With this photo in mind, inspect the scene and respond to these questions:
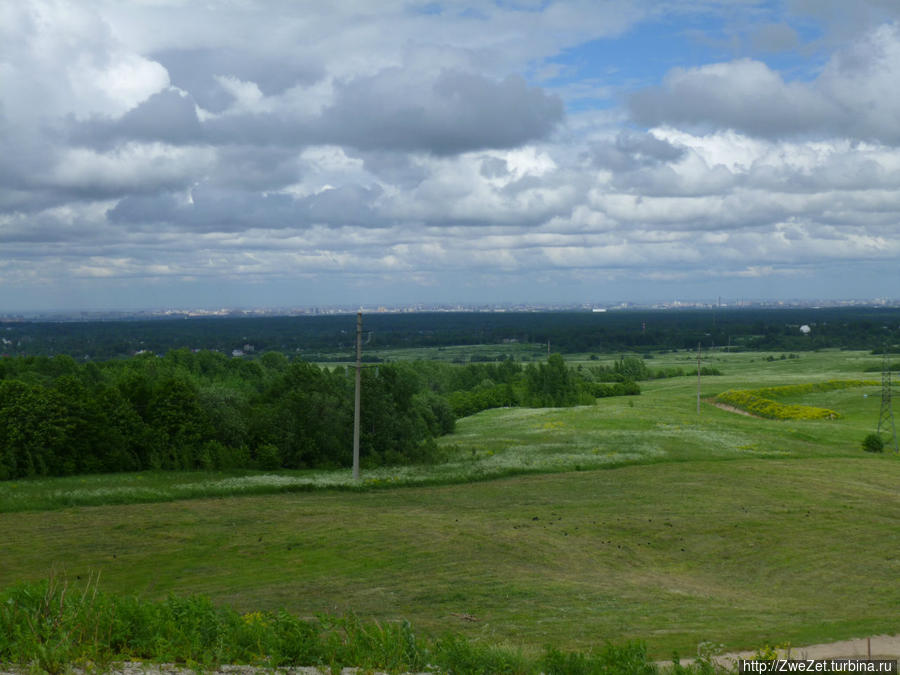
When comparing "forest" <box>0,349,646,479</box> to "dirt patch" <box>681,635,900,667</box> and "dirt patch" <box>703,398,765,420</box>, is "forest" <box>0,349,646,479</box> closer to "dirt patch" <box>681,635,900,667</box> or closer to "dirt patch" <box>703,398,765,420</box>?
"dirt patch" <box>681,635,900,667</box>

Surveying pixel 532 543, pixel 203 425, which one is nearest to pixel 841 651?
pixel 532 543

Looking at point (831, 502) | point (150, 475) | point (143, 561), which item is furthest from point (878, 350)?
point (143, 561)

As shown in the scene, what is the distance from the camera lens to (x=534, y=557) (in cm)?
2384

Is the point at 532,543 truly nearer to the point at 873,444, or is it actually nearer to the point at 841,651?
the point at 841,651

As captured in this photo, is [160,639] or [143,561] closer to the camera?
[160,639]

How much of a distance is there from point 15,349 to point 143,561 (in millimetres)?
139119

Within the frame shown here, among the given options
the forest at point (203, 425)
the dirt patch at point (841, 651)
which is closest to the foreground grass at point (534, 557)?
the dirt patch at point (841, 651)

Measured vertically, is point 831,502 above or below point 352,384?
below

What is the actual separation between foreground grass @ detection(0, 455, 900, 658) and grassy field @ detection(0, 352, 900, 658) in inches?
4.0

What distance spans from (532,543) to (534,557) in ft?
5.29

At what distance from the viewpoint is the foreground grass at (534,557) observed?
16.9 meters

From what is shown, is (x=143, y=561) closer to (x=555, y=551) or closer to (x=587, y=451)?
(x=555, y=551)

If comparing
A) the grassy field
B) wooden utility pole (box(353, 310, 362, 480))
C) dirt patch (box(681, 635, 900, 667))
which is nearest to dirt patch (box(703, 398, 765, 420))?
the grassy field

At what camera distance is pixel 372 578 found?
831 inches
